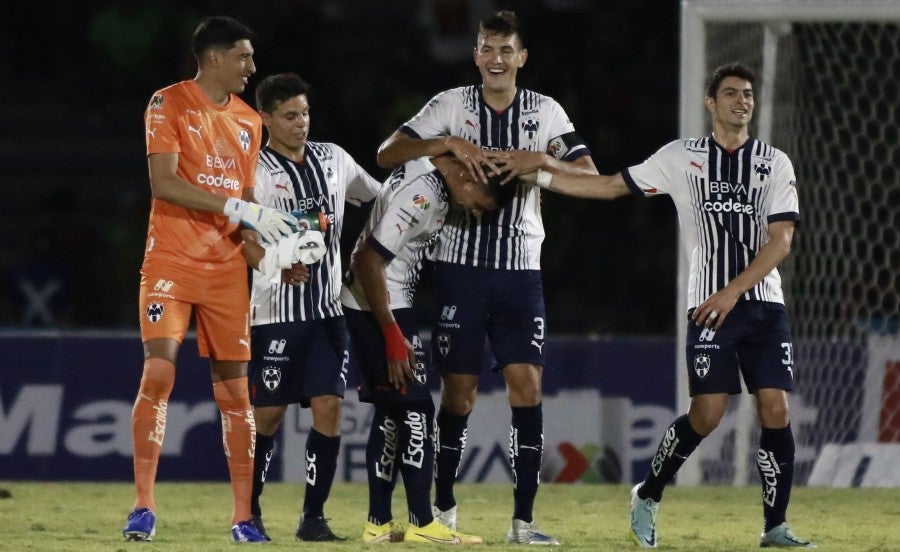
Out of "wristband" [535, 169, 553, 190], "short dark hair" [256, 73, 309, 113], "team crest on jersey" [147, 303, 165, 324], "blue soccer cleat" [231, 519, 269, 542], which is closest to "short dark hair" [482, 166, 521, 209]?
"wristband" [535, 169, 553, 190]

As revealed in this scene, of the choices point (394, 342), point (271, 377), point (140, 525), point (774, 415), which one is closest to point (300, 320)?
point (271, 377)

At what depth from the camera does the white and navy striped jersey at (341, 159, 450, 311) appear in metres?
6.20

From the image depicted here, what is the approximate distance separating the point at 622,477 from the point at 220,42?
4683 mm

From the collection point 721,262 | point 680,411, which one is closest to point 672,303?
point 680,411

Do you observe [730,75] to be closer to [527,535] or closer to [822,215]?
[527,535]

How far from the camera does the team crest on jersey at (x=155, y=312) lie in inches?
239

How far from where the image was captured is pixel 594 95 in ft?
46.5

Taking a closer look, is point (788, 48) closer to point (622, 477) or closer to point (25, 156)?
point (622, 477)

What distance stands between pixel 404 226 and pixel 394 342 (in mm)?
476

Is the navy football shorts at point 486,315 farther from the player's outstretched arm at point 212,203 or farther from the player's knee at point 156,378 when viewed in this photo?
the player's knee at point 156,378

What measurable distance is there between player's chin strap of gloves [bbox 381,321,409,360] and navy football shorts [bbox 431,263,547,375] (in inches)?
12.1

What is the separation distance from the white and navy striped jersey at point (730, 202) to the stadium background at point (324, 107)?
5.70m

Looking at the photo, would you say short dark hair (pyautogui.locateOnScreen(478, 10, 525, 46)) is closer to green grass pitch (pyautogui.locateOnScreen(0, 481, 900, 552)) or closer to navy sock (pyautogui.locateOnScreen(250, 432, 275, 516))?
navy sock (pyautogui.locateOnScreen(250, 432, 275, 516))

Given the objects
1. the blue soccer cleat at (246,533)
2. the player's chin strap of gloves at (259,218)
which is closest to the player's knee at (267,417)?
the blue soccer cleat at (246,533)
